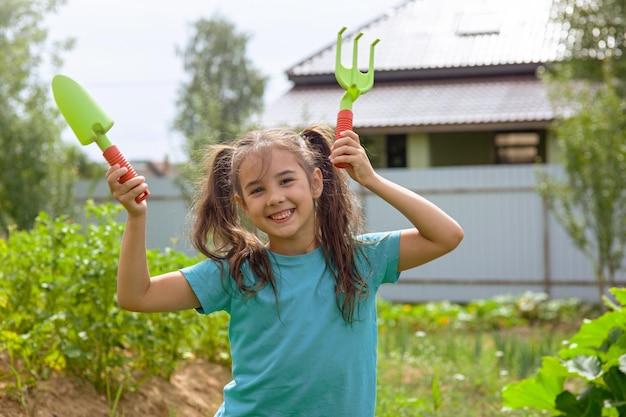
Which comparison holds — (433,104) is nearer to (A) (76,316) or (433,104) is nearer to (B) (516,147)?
(B) (516,147)

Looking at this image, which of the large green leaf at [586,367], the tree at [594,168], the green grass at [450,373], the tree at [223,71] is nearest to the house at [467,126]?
the tree at [594,168]

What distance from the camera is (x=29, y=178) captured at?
38.8ft

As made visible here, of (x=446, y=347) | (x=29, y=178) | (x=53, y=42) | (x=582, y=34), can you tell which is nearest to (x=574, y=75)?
(x=582, y=34)

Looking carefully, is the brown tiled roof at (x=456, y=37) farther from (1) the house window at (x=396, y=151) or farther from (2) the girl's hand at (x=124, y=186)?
(2) the girl's hand at (x=124, y=186)

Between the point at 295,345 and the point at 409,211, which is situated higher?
the point at 409,211

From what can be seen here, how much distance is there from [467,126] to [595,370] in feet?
35.4

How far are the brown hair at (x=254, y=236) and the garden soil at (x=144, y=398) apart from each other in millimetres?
1123

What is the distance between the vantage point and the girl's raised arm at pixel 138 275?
1.96m

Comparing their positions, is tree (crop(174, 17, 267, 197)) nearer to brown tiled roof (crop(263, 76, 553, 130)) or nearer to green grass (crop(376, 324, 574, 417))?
brown tiled roof (crop(263, 76, 553, 130))

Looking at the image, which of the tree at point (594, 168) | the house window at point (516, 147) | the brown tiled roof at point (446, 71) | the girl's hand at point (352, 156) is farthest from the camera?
the house window at point (516, 147)

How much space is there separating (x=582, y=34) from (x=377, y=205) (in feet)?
10.8

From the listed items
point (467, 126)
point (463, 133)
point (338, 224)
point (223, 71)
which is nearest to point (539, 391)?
point (338, 224)

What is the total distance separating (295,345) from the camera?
2.15 meters

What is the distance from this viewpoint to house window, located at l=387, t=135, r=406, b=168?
15.5 m
